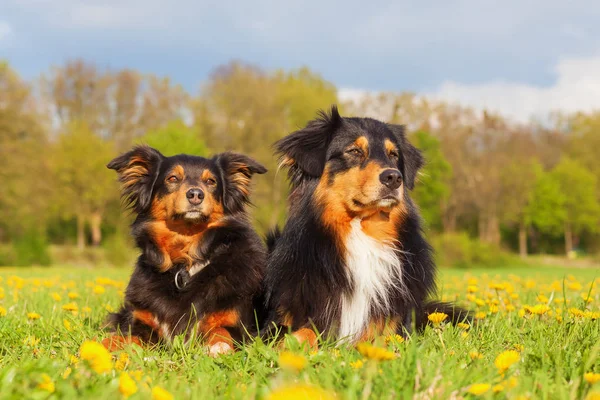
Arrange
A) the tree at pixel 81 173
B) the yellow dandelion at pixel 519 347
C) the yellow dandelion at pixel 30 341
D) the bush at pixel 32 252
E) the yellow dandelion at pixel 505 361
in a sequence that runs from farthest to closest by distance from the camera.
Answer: the tree at pixel 81 173, the bush at pixel 32 252, the yellow dandelion at pixel 30 341, the yellow dandelion at pixel 519 347, the yellow dandelion at pixel 505 361

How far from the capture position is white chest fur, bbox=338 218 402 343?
13.6ft

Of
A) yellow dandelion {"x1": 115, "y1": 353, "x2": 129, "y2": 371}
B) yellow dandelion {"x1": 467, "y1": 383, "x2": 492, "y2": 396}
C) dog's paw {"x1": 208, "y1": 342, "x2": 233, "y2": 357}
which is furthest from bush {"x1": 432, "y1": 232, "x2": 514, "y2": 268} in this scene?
yellow dandelion {"x1": 467, "y1": 383, "x2": 492, "y2": 396}

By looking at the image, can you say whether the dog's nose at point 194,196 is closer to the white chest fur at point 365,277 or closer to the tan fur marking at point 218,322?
the tan fur marking at point 218,322

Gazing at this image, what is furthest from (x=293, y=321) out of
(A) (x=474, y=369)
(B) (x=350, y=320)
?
(A) (x=474, y=369)

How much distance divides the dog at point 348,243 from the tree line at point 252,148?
24797 mm

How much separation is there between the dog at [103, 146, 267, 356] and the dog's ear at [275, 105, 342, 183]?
711 millimetres

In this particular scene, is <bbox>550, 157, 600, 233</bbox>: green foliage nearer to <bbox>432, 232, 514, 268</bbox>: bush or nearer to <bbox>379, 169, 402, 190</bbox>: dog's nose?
<bbox>432, 232, 514, 268</bbox>: bush

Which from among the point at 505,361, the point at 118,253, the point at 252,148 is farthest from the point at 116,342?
the point at 252,148

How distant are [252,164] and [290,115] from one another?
3517 cm

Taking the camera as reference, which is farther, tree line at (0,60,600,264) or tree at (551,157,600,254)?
tree at (551,157,600,254)

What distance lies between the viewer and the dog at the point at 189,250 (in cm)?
441

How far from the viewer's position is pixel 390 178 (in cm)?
409

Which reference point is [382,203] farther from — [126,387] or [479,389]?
[126,387]

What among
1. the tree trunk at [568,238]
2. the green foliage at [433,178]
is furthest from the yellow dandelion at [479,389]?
the tree trunk at [568,238]
